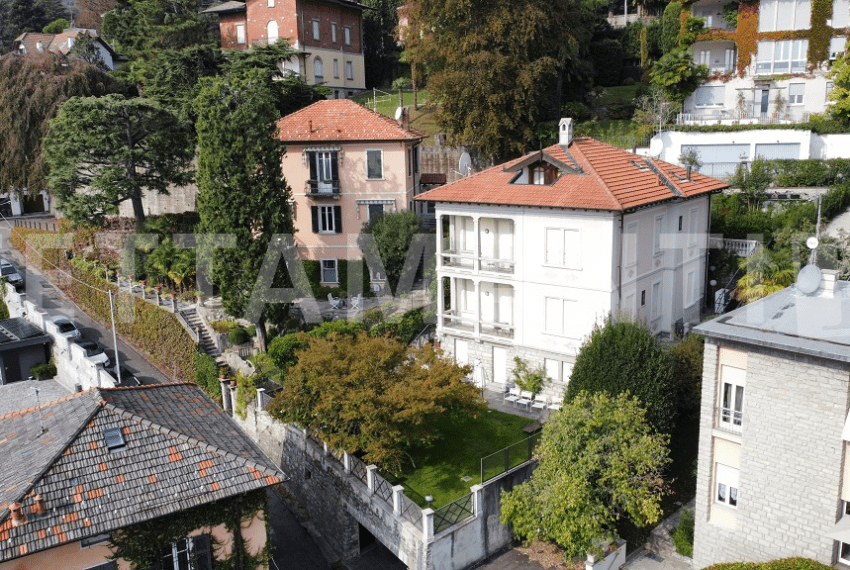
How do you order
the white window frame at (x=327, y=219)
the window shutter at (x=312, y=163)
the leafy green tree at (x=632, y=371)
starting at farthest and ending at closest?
the white window frame at (x=327, y=219)
the window shutter at (x=312, y=163)
the leafy green tree at (x=632, y=371)

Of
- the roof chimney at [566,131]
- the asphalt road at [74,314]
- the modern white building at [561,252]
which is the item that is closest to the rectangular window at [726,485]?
the modern white building at [561,252]

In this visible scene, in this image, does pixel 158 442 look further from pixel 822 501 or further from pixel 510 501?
pixel 822 501

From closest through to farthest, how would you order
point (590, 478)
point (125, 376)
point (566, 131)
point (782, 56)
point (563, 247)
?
point (590, 478)
point (563, 247)
point (566, 131)
point (125, 376)
point (782, 56)

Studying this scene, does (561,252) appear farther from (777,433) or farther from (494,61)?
(494,61)

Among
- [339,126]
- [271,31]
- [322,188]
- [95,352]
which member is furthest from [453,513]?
[271,31]

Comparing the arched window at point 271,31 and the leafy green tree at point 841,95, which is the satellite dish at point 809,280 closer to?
the leafy green tree at point 841,95

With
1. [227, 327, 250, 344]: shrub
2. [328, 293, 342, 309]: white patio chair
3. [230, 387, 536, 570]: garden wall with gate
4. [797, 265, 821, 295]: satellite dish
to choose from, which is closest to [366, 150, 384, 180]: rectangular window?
[328, 293, 342, 309]: white patio chair
